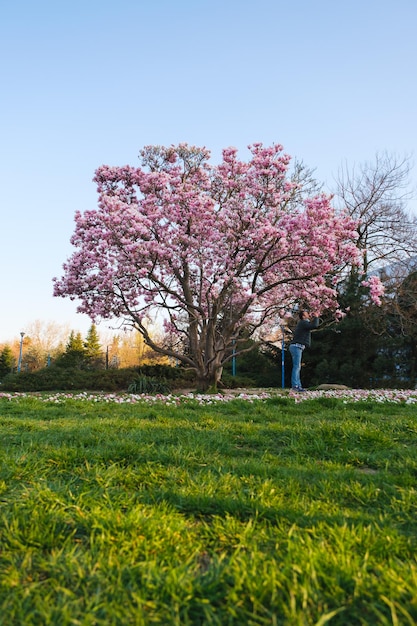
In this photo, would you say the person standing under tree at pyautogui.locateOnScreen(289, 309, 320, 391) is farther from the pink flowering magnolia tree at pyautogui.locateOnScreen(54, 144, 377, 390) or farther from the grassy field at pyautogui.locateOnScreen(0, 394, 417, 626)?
the grassy field at pyautogui.locateOnScreen(0, 394, 417, 626)

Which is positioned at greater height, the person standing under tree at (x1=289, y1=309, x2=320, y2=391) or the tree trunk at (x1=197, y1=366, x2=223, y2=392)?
the person standing under tree at (x1=289, y1=309, x2=320, y2=391)

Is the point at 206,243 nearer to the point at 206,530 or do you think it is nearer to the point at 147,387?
the point at 147,387

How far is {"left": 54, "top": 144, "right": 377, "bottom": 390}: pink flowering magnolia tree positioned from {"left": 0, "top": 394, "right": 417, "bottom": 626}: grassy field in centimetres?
811

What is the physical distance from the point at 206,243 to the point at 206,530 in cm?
1053

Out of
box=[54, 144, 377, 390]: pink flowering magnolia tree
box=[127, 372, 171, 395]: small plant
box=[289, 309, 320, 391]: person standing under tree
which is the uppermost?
box=[54, 144, 377, 390]: pink flowering magnolia tree

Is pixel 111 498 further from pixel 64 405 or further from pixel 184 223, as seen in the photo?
pixel 184 223

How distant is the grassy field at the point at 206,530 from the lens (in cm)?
168

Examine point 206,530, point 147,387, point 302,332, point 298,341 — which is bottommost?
point 206,530

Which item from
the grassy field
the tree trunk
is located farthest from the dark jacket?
the grassy field

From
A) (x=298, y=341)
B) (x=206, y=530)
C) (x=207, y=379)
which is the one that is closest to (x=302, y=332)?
(x=298, y=341)

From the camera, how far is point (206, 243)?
1246 centimetres

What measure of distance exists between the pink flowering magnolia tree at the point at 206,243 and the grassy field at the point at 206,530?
26.6 ft

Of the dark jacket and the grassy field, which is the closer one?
the grassy field

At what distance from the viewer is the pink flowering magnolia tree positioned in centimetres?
1219
